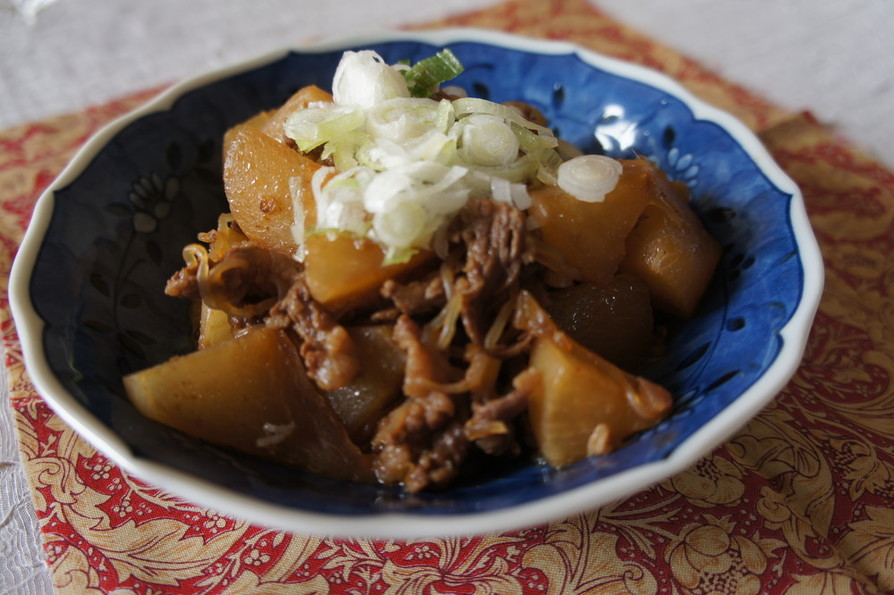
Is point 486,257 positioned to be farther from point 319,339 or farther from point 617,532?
point 617,532

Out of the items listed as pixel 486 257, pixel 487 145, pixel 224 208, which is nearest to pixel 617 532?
pixel 486 257

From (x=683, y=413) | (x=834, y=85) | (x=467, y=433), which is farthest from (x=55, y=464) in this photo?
(x=834, y=85)

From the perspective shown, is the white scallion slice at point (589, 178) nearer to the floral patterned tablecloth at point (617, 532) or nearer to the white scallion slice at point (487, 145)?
the white scallion slice at point (487, 145)

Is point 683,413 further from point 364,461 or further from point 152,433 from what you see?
point 152,433

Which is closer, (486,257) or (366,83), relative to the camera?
(486,257)

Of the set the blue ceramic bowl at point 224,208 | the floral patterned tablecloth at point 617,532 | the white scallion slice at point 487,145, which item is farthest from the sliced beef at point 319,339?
the white scallion slice at point 487,145

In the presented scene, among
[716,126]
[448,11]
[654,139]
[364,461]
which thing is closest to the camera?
Answer: [364,461]
